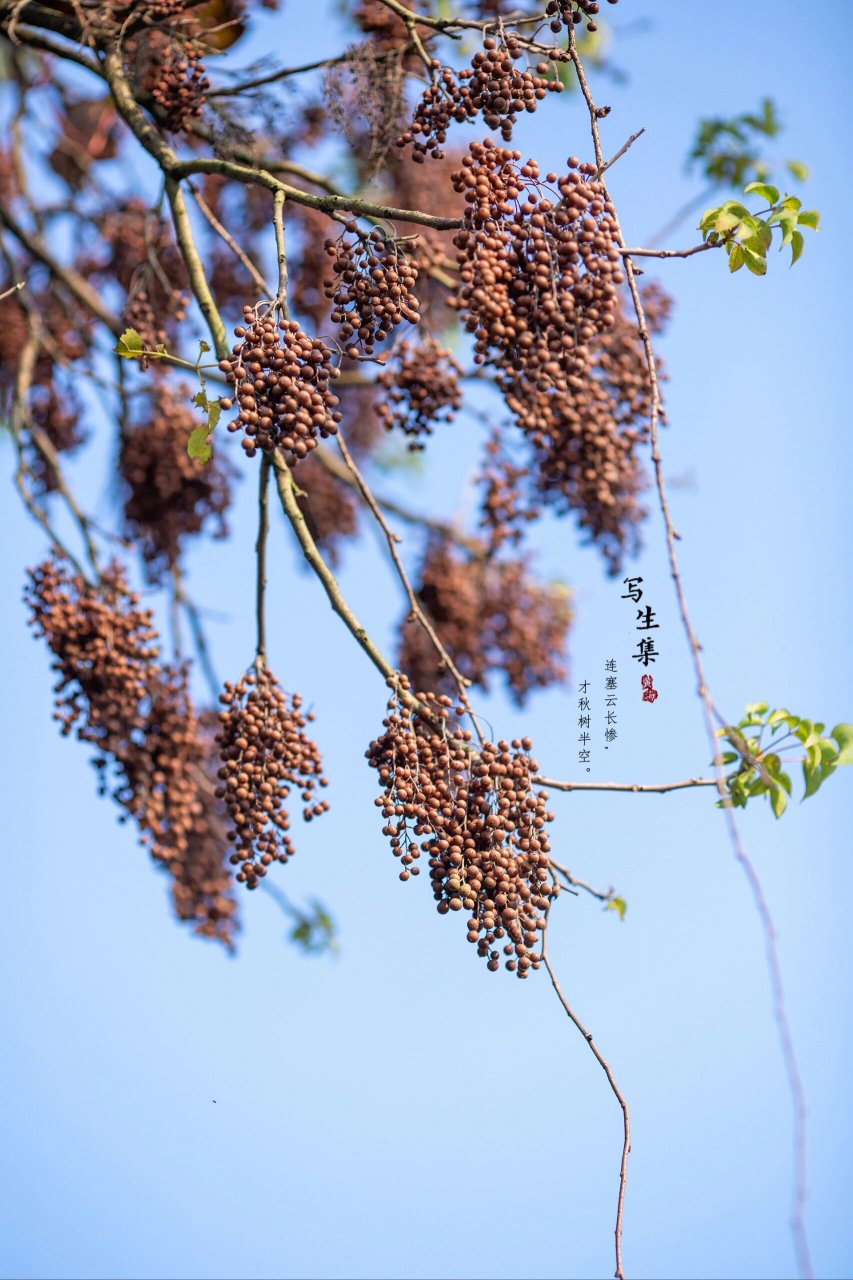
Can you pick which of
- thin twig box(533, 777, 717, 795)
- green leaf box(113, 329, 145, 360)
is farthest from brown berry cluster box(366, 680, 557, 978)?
green leaf box(113, 329, 145, 360)

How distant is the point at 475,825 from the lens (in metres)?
1.92

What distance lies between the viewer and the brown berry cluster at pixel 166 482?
3090 mm

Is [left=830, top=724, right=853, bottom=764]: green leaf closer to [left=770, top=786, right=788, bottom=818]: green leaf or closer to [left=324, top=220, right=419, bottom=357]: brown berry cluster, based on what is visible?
[left=770, top=786, right=788, bottom=818]: green leaf

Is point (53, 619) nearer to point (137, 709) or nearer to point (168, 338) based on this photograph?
point (137, 709)

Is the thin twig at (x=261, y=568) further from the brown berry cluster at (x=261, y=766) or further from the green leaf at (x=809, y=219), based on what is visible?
the green leaf at (x=809, y=219)

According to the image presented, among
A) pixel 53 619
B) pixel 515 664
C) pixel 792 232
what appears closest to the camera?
pixel 792 232

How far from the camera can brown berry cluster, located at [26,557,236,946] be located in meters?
2.71

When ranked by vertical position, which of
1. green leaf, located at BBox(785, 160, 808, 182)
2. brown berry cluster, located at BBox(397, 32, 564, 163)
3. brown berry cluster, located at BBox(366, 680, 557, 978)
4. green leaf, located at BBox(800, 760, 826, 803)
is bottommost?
brown berry cluster, located at BBox(366, 680, 557, 978)

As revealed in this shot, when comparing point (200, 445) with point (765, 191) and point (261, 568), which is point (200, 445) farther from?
point (765, 191)

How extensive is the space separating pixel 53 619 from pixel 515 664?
144 cm

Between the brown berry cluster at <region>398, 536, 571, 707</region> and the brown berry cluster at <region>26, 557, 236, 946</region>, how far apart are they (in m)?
0.85

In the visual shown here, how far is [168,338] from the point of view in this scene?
327 cm

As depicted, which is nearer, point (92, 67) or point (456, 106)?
point (456, 106)

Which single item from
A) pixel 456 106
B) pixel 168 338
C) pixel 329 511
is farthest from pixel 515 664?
pixel 456 106
